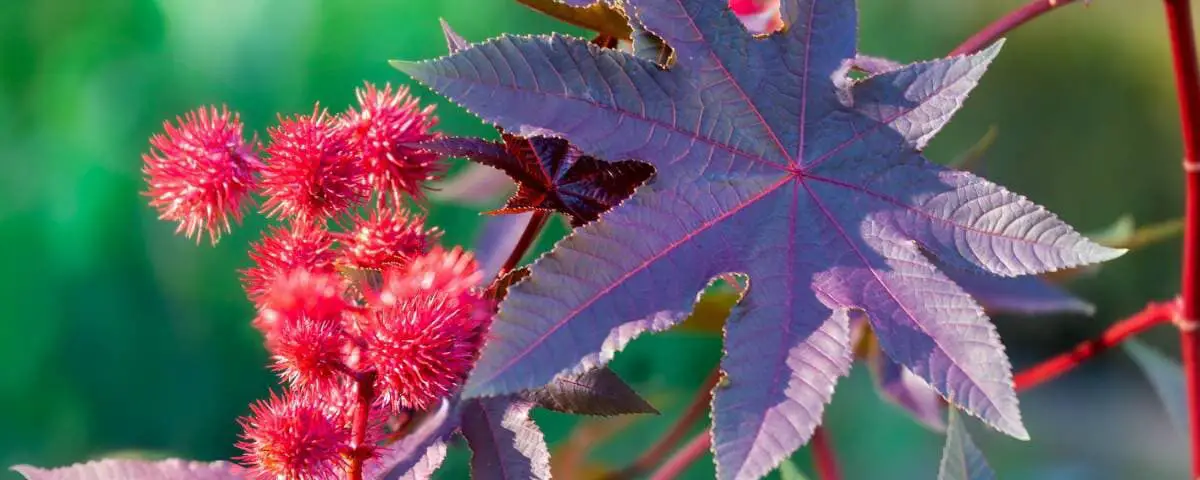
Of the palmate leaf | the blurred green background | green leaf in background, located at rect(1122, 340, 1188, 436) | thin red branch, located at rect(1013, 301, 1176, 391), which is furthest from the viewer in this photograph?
the blurred green background

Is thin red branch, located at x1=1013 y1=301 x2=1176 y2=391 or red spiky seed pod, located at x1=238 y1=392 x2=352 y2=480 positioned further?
thin red branch, located at x1=1013 y1=301 x2=1176 y2=391

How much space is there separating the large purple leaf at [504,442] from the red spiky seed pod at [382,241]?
0.26 feet

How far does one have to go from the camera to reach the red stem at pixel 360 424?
0.38 metres

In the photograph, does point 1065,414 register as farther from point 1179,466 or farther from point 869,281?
point 869,281

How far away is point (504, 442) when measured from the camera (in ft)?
1.29

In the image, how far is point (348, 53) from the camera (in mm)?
1292

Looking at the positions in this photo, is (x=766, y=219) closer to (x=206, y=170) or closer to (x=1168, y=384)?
(x=206, y=170)

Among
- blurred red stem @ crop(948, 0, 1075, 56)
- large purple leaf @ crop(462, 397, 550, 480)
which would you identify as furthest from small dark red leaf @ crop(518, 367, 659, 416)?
blurred red stem @ crop(948, 0, 1075, 56)

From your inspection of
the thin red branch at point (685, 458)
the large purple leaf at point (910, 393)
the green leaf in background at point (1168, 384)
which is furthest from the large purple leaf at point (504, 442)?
the green leaf in background at point (1168, 384)

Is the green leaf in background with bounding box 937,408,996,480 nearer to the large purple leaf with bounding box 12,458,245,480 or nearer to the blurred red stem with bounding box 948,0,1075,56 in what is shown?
the blurred red stem with bounding box 948,0,1075,56

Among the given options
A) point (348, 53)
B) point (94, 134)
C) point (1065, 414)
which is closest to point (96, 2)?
point (94, 134)

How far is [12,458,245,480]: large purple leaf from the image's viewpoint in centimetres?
45

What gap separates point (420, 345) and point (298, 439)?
7cm

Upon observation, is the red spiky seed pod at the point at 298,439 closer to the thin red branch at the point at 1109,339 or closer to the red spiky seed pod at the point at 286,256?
the red spiky seed pod at the point at 286,256
